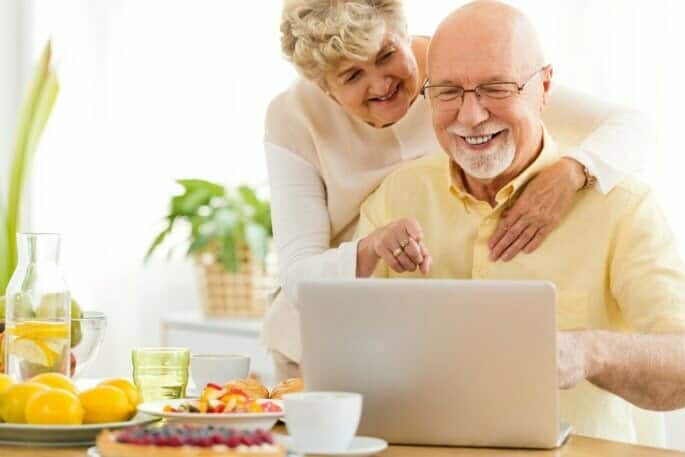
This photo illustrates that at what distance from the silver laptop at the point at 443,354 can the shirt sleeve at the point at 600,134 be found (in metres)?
0.71

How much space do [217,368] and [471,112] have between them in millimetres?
641

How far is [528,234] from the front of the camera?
2139 millimetres

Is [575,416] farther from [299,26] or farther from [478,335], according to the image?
[299,26]

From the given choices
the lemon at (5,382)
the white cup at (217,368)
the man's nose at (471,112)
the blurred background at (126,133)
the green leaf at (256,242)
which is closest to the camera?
the lemon at (5,382)

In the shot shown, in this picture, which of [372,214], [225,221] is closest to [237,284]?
[225,221]

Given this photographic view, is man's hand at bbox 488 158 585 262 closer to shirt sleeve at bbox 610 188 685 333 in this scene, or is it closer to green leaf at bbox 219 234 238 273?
shirt sleeve at bbox 610 188 685 333

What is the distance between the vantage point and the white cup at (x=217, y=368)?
1889 millimetres

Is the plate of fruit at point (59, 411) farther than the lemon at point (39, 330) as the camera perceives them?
No

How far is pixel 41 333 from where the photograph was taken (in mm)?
1802

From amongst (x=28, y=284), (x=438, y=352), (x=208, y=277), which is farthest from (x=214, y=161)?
(x=438, y=352)

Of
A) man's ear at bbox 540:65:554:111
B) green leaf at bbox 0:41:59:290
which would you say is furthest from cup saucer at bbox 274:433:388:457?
green leaf at bbox 0:41:59:290

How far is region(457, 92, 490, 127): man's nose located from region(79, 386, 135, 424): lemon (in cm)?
82

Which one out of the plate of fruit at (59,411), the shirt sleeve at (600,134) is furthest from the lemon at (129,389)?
the shirt sleeve at (600,134)

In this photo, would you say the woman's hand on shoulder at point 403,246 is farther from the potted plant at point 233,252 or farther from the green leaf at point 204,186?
the green leaf at point 204,186
